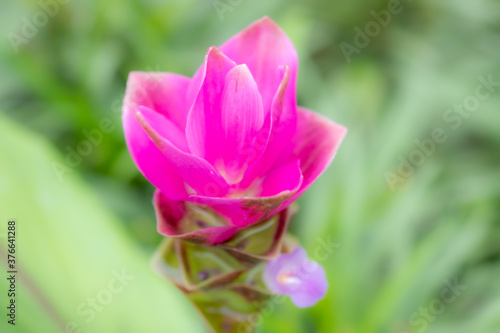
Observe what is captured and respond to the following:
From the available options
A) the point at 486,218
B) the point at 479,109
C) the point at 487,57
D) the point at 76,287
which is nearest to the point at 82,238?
the point at 76,287

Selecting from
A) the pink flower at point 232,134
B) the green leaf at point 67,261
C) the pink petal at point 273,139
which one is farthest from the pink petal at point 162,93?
the green leaf at point 67,261

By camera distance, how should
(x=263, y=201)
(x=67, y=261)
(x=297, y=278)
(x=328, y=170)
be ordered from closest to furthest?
(x=263, y=201), (x=297, y=278), (x=67, y=261), (x=328, y=170)

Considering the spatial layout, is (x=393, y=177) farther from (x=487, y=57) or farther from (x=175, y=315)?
(x=175, y=315)

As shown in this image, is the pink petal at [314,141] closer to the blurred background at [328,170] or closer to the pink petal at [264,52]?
the pink petal at [264,52]

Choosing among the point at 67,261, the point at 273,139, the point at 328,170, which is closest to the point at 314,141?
the point at 273,139

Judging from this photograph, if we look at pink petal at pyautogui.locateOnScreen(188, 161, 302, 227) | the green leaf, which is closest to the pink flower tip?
pink petal at pyautogui.locateOnScreen(188, 161, 302, 227)

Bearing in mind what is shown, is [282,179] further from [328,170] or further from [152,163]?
[328,170]
